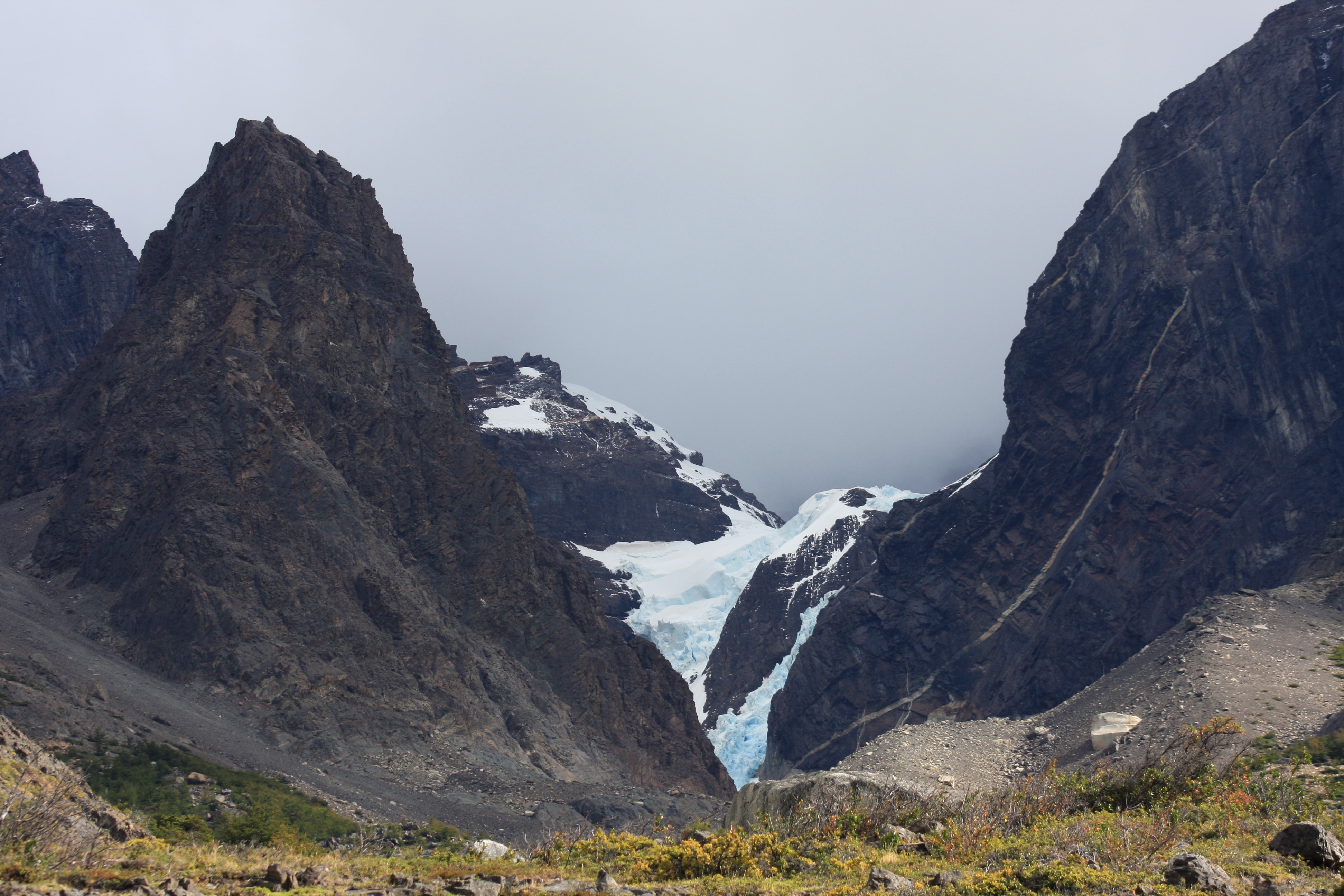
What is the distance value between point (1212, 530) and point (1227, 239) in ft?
90.9

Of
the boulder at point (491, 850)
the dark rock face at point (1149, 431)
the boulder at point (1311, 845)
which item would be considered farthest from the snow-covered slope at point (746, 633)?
the boulder at point (1311, 845)

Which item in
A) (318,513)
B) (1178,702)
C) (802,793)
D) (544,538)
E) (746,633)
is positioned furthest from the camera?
(746,633)

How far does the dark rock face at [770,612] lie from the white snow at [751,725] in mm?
2990

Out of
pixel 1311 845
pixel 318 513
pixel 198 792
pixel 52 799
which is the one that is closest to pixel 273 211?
pixel 318 513

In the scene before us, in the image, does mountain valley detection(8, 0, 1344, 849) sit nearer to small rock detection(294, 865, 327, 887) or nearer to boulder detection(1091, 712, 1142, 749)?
boulder detection(1091, 712, 1142, 749)

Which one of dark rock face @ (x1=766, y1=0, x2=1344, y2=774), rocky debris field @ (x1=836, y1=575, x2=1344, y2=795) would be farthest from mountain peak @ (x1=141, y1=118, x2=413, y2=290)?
rocky debris field @ (x1=836, y1=575, x2=1344, y2=795)

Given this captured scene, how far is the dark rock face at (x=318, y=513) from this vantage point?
7662cm

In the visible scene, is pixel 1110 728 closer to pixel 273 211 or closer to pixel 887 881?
pixel 887 881

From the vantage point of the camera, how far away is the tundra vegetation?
17047 millimetres

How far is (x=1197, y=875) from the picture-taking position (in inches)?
648

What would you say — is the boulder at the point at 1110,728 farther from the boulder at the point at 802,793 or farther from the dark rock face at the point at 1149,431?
the dark rock face at the point at 1149,431

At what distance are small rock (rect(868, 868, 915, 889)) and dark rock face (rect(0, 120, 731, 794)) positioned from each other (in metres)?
57.3

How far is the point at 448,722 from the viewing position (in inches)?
3068

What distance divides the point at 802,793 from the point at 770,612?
156 metres
